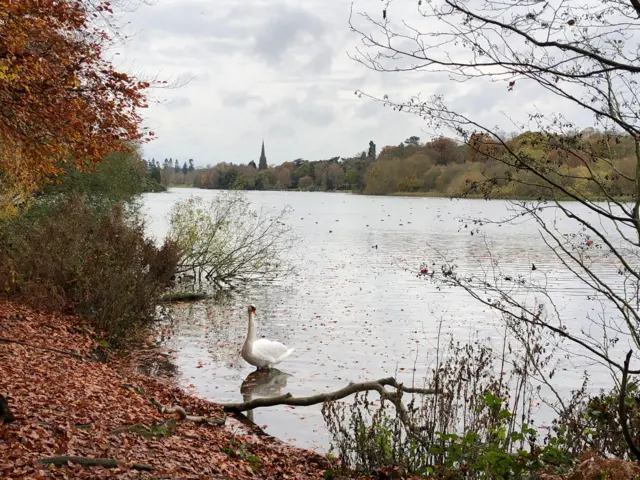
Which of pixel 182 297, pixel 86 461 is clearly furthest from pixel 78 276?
pixel 86 461

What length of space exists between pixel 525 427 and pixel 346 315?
1257 cm

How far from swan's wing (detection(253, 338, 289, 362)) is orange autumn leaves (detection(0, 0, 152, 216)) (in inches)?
189

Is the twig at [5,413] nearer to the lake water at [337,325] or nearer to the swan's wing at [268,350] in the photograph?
the lake water at [337,325]

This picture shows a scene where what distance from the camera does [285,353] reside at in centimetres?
1297

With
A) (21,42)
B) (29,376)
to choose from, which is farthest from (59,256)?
(21,42)

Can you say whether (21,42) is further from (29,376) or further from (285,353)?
(285,353)

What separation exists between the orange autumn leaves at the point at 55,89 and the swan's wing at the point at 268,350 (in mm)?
4810

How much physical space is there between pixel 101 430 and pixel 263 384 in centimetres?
558

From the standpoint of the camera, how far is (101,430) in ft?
21.3

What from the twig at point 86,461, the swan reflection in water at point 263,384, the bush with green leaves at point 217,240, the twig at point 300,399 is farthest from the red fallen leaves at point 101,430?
the bush with green leaves at point 217,240

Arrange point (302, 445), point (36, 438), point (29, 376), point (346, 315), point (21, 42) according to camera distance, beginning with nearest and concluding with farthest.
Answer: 1. point (36, 438)
2. point (21, 42)
3. point (29, 376)
4. point (302, 445)
5. point (346, 315)

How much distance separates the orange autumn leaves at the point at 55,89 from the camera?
7367 millimetres

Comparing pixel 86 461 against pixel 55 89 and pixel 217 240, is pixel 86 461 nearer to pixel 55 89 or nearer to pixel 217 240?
pixel 55 89

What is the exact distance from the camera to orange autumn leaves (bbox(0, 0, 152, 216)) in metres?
7.37
